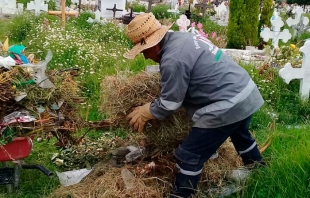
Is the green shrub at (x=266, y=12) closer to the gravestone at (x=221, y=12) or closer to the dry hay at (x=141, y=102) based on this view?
the gravestone at (x=221, y=12)

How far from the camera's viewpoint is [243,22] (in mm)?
10781

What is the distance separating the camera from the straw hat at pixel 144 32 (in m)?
3.28

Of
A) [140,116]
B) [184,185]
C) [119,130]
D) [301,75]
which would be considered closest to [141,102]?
[140,116]

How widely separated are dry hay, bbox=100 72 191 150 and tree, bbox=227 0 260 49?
751 cm

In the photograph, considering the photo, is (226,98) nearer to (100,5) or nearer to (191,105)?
(191,105)

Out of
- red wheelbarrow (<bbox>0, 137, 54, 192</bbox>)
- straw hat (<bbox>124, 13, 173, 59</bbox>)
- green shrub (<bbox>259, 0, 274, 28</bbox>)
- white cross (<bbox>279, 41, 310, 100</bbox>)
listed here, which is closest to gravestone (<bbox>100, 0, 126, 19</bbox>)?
green shrub (<bbox>259, 0, 274, 28</bbox>)

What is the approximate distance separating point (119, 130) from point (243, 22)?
6.57 m

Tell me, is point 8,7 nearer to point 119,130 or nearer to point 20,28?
point 20,28

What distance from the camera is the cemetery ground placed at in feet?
11.2

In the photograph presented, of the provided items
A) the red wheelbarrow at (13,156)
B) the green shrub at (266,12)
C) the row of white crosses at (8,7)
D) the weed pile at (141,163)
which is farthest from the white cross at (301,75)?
the row of white crosses at (8,7)

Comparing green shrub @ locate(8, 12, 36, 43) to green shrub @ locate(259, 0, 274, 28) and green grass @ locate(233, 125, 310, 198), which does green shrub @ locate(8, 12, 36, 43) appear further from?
green grass @ locate(233, 125, 310, 198)

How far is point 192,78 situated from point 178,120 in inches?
21.8

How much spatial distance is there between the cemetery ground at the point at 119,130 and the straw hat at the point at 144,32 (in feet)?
2.75

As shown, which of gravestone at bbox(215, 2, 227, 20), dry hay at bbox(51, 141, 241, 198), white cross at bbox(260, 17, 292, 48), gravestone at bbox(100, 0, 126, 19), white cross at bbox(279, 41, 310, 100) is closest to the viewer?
dry hay at bbox(51, 141, 241, 198)
